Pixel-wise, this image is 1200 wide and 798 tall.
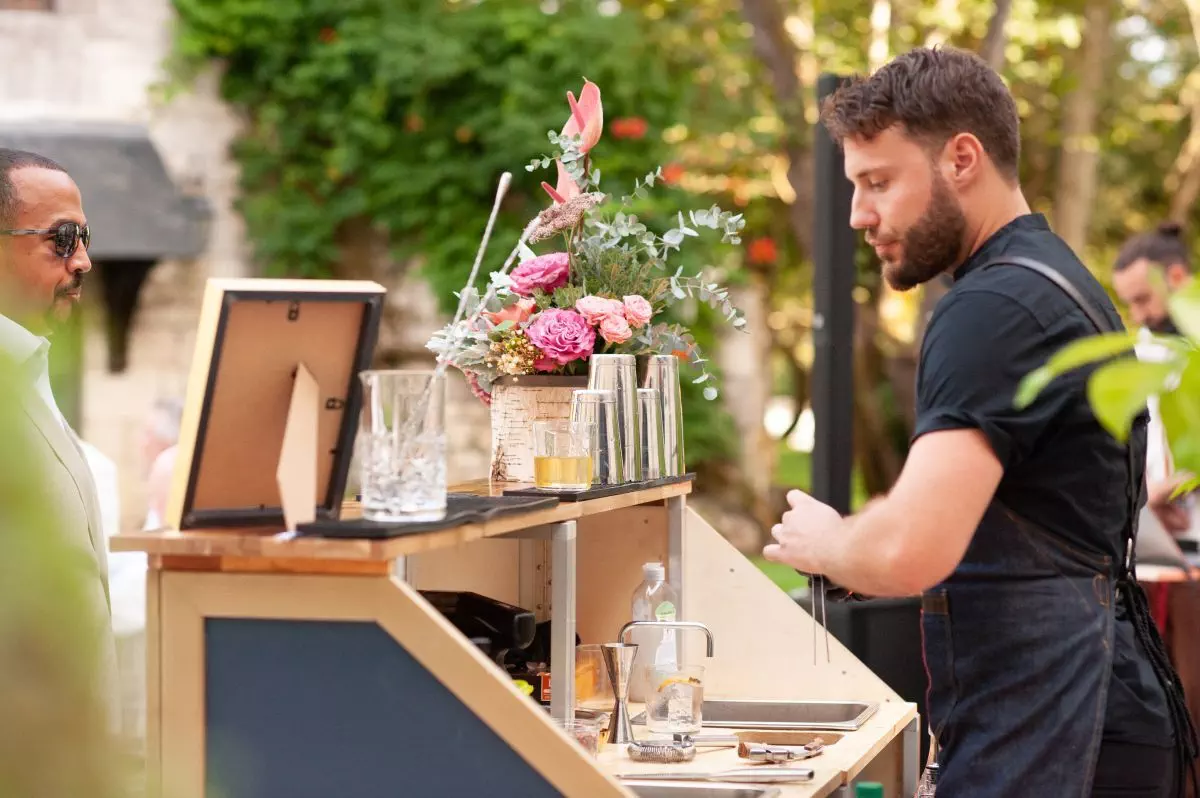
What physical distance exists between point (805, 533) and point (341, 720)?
683mm

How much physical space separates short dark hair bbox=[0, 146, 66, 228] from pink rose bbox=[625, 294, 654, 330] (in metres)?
1.13

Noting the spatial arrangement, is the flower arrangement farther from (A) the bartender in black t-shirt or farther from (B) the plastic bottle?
(A) the bartender in black t-shirt

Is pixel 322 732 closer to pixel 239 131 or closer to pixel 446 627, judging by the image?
pixel 446 627

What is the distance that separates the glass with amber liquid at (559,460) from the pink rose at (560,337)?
227 mm

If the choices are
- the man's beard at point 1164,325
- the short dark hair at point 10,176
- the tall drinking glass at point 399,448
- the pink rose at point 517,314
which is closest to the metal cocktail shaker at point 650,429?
the pink rose at point 517,314

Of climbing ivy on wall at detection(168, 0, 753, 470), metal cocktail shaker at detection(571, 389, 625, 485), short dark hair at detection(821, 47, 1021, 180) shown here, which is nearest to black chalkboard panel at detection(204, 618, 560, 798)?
metal cocktail shaker at detection(571, 389, 625, 485)

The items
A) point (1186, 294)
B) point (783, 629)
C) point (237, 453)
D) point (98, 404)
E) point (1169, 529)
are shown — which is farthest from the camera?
point (98, 404)

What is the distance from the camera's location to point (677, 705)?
2.73 meters

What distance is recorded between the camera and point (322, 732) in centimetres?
175

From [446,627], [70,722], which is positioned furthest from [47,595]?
[446,627]

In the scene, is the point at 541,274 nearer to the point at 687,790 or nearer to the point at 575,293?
the point at 575,293

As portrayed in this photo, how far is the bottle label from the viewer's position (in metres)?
2.96

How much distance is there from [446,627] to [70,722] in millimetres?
1224

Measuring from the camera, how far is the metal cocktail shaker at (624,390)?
261cm
